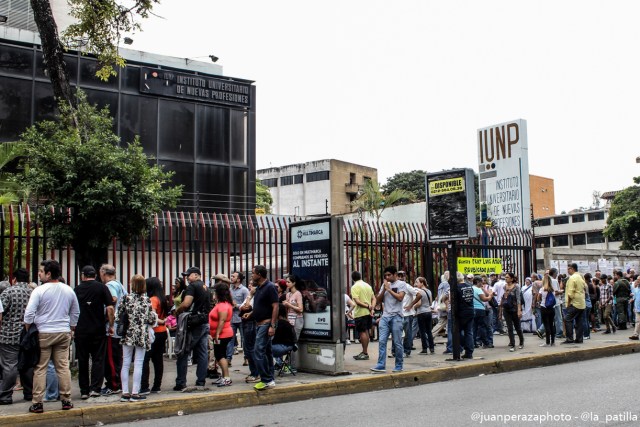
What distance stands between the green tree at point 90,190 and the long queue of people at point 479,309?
445cm

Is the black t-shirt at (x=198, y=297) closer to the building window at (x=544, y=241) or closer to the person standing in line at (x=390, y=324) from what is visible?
the person standing in line at (x=390, y=324)

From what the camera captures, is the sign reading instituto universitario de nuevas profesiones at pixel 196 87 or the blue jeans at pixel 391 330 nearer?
the blue jeans at pixel 391 330

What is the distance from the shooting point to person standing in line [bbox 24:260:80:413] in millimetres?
8008

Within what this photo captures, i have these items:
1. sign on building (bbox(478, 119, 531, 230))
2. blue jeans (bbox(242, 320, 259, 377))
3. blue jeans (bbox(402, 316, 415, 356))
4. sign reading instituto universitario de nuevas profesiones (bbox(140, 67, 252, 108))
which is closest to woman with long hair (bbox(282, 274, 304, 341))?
blue jeans (bbox(242, 320, 259, 377))

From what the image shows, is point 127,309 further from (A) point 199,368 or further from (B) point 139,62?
(B) point 139,62

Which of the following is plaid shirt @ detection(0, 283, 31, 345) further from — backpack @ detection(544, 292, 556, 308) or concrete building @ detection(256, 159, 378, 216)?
concrete building @ detection(256, 159, 378, 216)

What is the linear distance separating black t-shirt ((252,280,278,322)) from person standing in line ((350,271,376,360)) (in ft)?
10.6

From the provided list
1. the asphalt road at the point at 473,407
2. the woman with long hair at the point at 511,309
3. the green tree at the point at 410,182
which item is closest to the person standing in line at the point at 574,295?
the woman with long hair at the point at 511,309

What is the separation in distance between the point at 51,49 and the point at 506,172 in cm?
1598

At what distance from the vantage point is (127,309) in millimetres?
8758

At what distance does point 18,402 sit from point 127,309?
6.52 ft

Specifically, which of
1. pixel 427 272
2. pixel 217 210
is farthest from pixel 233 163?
pixel 427 272

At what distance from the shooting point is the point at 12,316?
29.4ft

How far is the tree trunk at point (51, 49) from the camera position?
1190 cm
